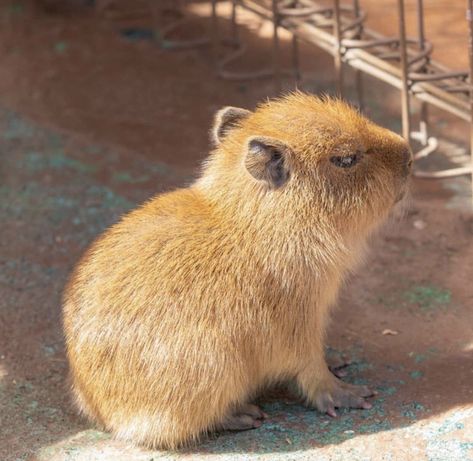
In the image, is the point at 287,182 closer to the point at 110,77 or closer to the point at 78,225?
the point at 78,225

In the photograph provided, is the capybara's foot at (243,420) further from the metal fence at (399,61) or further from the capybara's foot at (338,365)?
the metal fence at (399,61)

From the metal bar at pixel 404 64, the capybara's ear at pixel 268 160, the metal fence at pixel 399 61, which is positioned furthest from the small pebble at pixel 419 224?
the capybara's ear at pixel 268 160

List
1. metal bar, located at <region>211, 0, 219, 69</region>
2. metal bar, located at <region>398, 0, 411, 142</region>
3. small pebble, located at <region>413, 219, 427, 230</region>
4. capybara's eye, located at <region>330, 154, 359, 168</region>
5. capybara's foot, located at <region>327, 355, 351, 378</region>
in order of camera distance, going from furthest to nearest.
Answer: metal bar, located at <region>211, 0, 219, 69</region>
small pebble, located at <region>413, 219, 427, 230</region>
metal bar, located at <region>398, 0, 411, 142</region>
capybara's foot, located at <region>327, 355, 351, 378</region>
capybara's eye, located at <region>330, 154, 359, 168</region>

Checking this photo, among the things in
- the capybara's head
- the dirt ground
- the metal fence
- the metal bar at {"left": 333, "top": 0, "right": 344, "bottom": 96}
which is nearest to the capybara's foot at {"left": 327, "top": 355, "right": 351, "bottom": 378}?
the dirt ground

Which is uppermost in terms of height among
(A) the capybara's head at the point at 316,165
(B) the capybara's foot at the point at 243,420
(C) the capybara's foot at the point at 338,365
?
(A) the capybara's head at the point at 316,165

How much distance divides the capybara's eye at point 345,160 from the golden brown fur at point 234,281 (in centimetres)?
2

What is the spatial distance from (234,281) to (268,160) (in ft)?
1.69

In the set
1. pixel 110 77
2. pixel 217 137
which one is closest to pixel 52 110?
pixel 110 77

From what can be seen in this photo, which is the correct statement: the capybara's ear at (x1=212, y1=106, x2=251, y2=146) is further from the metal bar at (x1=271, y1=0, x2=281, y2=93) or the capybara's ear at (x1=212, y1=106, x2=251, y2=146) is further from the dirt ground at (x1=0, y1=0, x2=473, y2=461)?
the metal bar at (x1=271, y1=0, x2=281, y2=93)

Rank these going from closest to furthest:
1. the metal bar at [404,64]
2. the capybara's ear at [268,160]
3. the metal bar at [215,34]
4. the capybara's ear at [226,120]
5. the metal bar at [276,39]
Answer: the capybara's ear at [268,160] → the capybara's ear at [226,120] → the metal bar at [404,64] → the metal bar at [276,39] → the metal bar at [215,34]

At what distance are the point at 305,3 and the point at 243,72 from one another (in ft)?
3.00

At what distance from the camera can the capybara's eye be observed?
13.6 feet

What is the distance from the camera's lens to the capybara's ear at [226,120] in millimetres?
4492

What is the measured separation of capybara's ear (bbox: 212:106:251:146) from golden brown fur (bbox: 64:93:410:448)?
7.8 inches
